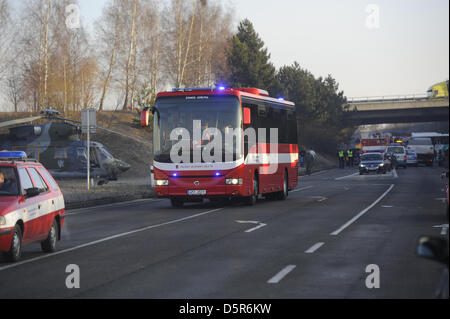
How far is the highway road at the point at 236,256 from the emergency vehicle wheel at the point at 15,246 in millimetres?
177

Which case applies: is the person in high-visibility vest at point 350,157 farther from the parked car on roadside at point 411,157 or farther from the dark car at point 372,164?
the dark car at point 372,164

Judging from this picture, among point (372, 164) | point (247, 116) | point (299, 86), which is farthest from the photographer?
point (299, 86)

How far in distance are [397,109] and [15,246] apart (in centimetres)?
9877

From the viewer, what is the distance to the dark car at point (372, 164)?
5433 centimetres

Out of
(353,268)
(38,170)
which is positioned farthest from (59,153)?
(353,268)

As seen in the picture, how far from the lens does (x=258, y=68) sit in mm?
81125

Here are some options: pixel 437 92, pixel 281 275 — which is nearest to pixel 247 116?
pixel 281 275

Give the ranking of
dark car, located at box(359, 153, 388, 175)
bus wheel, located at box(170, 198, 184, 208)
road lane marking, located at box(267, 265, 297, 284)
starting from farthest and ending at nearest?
dark car, located at box(359, 153, 388, 175)
bus wheel, located at box(170, 198, 184, 208)
road lane marking, located at box(267, 265, 297, 284)

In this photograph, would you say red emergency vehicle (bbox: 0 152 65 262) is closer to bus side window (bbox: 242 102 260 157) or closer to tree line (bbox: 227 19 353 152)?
bus side window (bbox: 242 102 260 157)

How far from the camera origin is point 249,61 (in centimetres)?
8069

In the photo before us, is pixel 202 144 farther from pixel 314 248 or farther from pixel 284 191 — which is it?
pixel 314 248

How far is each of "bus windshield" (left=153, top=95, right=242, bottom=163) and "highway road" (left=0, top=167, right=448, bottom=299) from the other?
6.79 ft

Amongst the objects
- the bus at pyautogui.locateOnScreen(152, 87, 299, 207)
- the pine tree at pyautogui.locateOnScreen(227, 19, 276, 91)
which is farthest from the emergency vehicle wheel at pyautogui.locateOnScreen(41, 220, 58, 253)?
the pine tree at pyautogui.locateOnScreen(227, 19, 276, 91)

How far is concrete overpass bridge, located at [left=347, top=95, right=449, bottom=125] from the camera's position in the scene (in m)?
105
